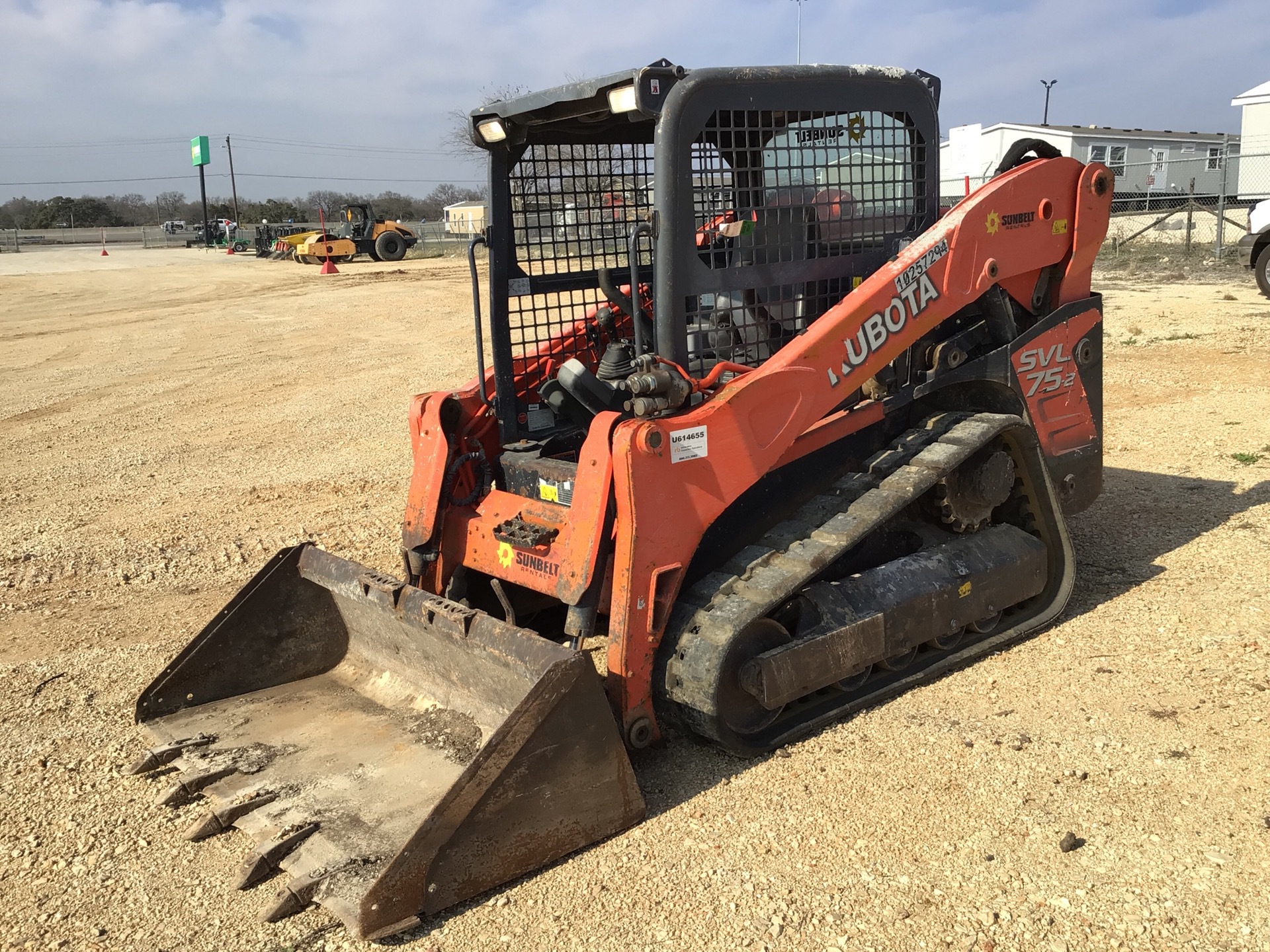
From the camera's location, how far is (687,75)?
3.71 m

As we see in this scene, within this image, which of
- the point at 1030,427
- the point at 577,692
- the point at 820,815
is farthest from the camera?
the point at 1030,427

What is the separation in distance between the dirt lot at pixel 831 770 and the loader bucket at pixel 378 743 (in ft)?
0.36

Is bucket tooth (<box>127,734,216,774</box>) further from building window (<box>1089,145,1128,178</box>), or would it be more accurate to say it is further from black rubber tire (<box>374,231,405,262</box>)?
building window (<box>1089,145,1128,178</box>)

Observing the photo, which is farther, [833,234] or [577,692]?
[833,234]

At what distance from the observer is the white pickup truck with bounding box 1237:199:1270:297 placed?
45.1 ft

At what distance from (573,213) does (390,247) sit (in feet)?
97.8

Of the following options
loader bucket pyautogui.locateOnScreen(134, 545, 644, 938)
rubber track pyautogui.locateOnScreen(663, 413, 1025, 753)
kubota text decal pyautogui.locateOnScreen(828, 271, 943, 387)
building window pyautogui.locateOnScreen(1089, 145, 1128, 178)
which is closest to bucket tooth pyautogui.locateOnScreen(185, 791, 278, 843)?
loader bucket pyautogui.locateOnScreen(134, 545, 644, 938)

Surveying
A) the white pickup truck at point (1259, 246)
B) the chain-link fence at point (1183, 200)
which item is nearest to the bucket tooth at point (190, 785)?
the chain-link fence at point (1183, 200)

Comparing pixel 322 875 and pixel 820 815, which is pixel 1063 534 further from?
pixel 322 875

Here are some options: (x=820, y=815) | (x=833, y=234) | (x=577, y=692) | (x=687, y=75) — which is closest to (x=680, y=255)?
(x=687, y=75)

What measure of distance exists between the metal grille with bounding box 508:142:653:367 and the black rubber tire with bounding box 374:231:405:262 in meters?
29.3

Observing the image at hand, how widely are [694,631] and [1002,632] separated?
156 centimetres

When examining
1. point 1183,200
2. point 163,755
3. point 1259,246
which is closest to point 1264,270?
point 1259,246

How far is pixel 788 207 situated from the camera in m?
4.16
